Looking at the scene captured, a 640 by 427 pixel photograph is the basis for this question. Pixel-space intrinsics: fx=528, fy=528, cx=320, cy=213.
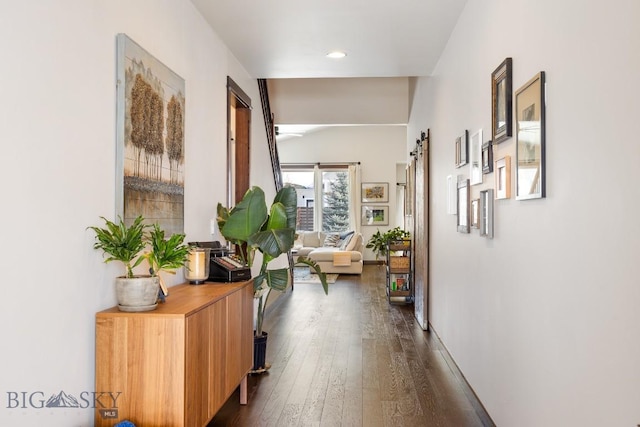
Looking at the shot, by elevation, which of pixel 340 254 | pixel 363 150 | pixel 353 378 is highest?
pixel 363 150

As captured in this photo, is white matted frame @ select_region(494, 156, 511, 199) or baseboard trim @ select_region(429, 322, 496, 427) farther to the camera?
baseboard trim @ select_region(429, 322, 496, 427)

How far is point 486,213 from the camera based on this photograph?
305cm

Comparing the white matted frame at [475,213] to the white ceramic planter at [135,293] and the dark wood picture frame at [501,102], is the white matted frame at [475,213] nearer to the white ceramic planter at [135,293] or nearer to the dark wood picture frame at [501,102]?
the dark wood picture frame at [501,102]

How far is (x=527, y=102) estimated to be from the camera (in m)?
2.29

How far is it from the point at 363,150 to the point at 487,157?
1087 centimetres

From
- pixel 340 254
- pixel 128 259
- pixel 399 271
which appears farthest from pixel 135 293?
pixel 340 254

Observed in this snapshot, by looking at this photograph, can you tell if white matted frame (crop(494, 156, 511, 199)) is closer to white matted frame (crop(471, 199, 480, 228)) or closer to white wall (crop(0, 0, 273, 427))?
white matted frame (crop(471, 199, 480, 228))

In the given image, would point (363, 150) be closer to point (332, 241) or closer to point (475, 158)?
point (332, 241)

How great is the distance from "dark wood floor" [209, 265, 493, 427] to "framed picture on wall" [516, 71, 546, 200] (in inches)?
60.5

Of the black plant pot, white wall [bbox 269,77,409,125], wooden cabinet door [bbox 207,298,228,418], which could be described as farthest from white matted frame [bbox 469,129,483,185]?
white wall [bbox 269,77,409,125]

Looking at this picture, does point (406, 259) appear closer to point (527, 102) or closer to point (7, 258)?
point (527, 102)

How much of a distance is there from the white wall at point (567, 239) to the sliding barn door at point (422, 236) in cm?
227

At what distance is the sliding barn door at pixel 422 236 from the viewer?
5.64 meters

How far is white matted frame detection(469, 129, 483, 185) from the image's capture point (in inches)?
127
